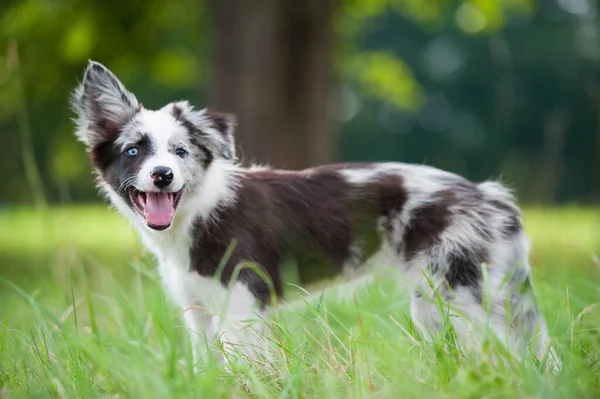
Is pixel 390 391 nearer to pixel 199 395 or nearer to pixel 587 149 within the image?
pixel 199 395

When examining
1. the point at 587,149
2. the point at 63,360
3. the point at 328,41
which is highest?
the point at 328,41

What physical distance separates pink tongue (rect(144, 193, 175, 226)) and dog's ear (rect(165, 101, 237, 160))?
46 centimetres

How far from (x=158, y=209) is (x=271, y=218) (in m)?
0.70

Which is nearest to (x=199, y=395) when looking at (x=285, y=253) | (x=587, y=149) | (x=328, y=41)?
(x=285, y=253)

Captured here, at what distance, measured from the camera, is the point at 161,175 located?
3.88 metres

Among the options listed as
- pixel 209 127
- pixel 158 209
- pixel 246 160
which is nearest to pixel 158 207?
pixel 158 209

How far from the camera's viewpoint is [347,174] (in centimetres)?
460

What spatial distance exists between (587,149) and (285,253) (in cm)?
2467

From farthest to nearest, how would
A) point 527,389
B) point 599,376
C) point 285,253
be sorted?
point 285,253, point 599,376, point 527,389

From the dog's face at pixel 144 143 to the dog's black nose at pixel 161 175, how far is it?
11 millimetres

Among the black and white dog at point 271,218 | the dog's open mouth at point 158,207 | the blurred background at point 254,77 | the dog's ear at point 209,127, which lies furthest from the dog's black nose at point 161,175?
the blurred background at point 254,77

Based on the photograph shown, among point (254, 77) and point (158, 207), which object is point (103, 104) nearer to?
point (158, 207)

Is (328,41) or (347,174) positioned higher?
(328,41)

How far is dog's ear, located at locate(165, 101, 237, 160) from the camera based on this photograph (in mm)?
4355
